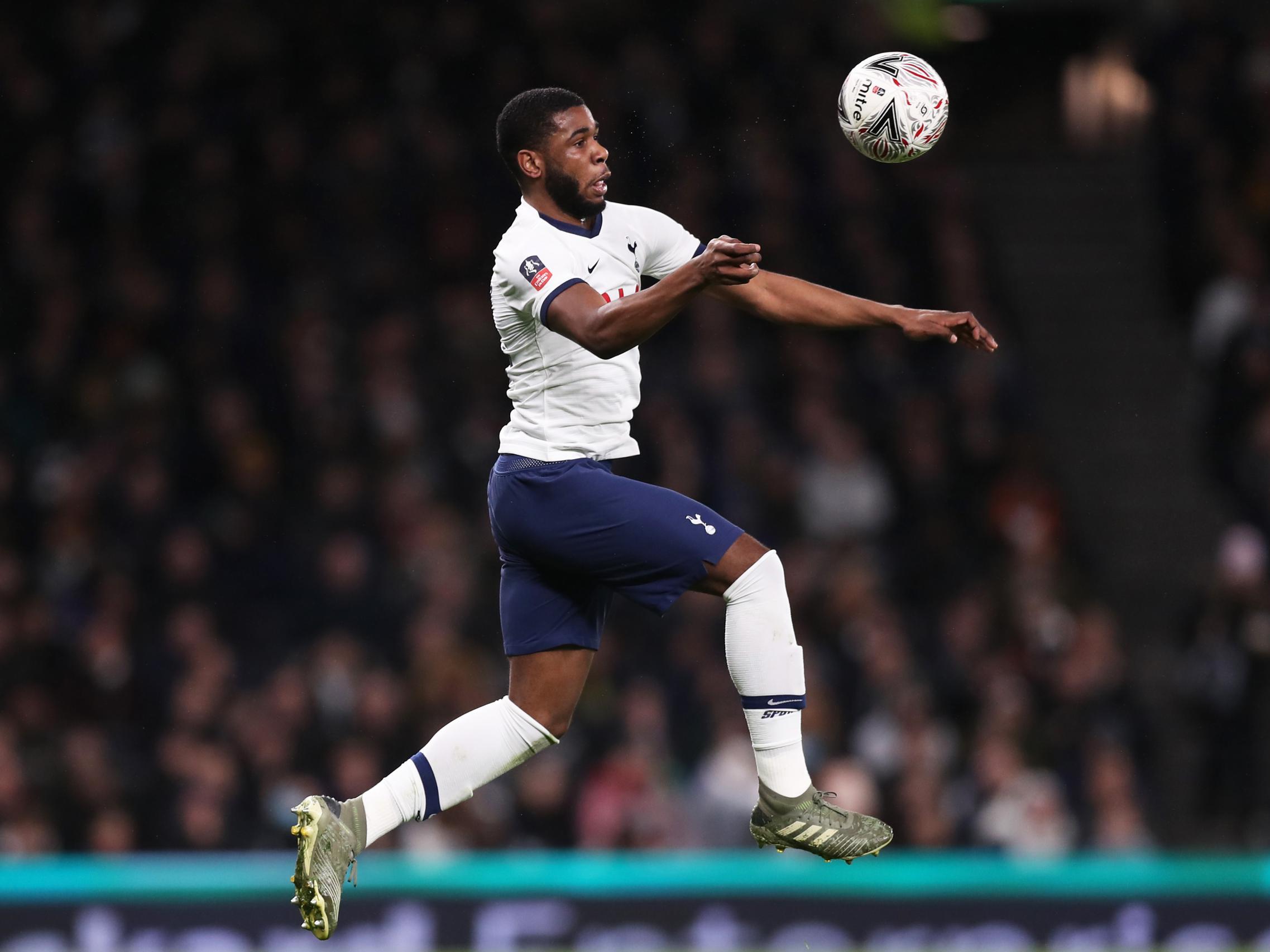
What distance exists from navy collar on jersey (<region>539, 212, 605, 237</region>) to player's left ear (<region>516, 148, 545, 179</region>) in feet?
0.39

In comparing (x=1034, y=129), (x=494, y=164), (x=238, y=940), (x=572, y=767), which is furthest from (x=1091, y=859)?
(x=1034, y=129)

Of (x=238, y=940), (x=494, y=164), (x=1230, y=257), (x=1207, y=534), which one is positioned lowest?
(x=238, y=940)

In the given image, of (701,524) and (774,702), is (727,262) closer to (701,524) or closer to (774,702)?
(701,524)

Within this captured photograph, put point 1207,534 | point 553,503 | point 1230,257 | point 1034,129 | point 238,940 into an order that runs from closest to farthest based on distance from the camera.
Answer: point 553,503 < point 238,940 < point 1230,257 < point 1207,534 < point 1034,129

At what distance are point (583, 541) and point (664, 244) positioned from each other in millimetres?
1003

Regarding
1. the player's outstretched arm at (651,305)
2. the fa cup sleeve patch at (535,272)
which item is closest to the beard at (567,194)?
the fa cup sleeve patch at (535,272)

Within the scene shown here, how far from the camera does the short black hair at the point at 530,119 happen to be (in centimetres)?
550

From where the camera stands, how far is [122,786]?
10062 mm

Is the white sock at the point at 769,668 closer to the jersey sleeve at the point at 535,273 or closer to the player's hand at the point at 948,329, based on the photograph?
the player's hand at the point at 948,329

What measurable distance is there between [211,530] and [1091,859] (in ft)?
17.4

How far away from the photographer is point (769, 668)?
18.0 ft

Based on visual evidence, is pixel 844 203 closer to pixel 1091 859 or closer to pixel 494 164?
pixel 494 164

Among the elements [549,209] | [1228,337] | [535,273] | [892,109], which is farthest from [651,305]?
[1228,337]

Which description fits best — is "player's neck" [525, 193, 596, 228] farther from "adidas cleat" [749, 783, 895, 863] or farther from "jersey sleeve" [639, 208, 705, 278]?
"adidas cleat" [749, 783, 895, 863]
